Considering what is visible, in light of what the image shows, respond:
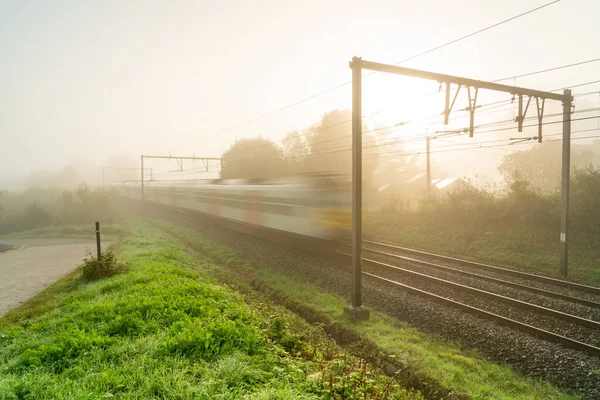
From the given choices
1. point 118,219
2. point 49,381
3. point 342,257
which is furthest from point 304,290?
point 118,219

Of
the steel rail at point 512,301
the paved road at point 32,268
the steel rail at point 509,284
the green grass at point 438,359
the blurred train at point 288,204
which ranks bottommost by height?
the paved road at point 32,268

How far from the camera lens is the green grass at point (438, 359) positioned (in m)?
5.46

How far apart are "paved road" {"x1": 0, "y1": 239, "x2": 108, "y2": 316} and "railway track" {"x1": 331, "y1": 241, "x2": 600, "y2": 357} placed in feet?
36.6

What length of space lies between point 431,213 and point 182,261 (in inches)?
629

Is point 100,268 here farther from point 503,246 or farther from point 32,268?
point 503,246

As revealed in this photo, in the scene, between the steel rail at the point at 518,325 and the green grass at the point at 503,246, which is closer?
the steel rail at the point at 518,325

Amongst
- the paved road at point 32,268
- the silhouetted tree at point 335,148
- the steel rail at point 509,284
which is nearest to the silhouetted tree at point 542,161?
the silhouetted tree at point 335,148

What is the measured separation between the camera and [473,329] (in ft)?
24.7

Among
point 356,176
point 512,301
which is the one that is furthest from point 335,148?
point 512,301

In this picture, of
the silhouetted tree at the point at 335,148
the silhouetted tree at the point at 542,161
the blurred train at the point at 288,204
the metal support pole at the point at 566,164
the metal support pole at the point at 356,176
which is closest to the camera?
the metal support pole at the point at 356,176

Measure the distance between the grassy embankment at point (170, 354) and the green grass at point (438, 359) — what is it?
2.84 ft

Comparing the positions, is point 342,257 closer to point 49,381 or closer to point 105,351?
point 105,351

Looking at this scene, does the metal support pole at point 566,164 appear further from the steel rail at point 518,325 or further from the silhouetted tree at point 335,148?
the silhouetted tree at point 335,148

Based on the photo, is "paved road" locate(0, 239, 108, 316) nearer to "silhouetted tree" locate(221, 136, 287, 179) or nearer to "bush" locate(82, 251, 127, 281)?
"bush" locate(82, 251, 127, 281)
